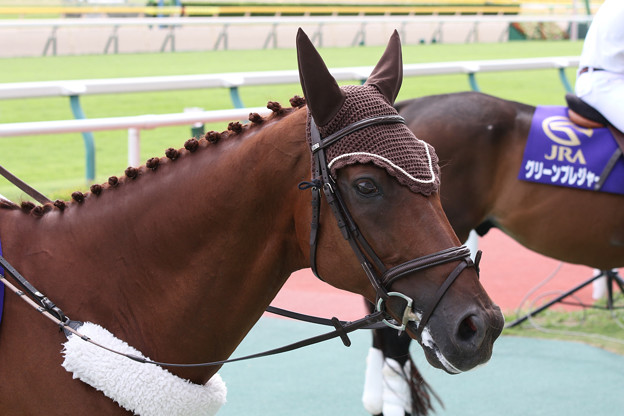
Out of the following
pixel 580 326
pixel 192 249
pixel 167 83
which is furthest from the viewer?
pixel 167 83

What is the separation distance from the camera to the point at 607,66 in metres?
4.32

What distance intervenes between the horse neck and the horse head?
12cm

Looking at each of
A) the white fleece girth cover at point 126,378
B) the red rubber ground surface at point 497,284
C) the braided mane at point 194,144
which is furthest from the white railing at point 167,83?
the white fleece girth cover at point 126,378

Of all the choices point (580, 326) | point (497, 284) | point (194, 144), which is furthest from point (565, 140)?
point (194, 144)

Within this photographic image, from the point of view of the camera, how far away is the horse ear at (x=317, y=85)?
1.91m

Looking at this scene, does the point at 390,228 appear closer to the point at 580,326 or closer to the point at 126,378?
the point at 126,378

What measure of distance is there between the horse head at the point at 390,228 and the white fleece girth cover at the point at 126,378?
0.52m

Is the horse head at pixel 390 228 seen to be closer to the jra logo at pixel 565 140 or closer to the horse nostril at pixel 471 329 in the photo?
the horse nostril at pixel 471 329

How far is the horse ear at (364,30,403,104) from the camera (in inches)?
86.1

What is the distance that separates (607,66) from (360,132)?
2867 mm

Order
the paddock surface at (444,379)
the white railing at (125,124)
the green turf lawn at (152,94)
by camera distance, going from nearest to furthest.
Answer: the paddock surface at (444,379) → the white railing at (125,124) → the green turf lawn at (152,94)

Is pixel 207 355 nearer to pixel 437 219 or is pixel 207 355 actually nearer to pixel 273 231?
pixel 273 231

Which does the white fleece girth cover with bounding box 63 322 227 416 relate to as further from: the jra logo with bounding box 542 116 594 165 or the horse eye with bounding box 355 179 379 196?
the jra logo with bounding box 542 116 594 165

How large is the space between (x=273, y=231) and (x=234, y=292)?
21 centimetres
